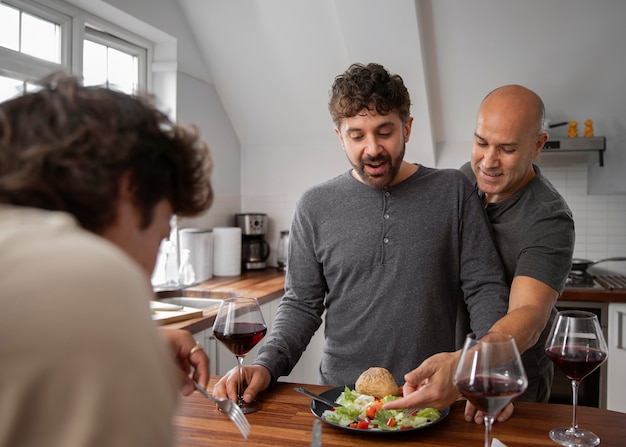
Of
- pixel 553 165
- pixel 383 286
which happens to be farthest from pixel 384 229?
pixel 553 165

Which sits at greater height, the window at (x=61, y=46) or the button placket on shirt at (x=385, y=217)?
the window at (x=61, y=46)

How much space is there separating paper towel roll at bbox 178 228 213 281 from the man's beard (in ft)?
6.74

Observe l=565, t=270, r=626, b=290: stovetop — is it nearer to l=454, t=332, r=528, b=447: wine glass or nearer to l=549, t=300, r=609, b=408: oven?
l=549, t=300, r=609, b=408: oven

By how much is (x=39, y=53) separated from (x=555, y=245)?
8.14ft

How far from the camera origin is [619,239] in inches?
157

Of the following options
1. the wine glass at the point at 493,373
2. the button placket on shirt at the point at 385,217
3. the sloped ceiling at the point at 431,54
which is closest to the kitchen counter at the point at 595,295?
the sloped ceiling at the point at 431,54

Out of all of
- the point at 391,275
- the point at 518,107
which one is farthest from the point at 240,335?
the point at 518,107

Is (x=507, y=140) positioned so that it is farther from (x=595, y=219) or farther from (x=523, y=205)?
(x=595, y=219)

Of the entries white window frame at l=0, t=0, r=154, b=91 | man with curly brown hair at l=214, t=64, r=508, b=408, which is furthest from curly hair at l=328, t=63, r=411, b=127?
white window frame at l=0, t=0, r=154, b=91

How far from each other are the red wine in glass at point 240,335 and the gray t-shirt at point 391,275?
29cm

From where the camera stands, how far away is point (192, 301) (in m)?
3.38

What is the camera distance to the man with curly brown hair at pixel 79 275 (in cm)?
44

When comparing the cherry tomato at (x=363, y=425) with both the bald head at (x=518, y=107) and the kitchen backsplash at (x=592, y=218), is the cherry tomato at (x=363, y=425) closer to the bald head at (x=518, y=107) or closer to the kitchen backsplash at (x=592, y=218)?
the bald head at (x=518, y=107)

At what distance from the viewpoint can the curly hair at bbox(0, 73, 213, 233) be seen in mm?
586
